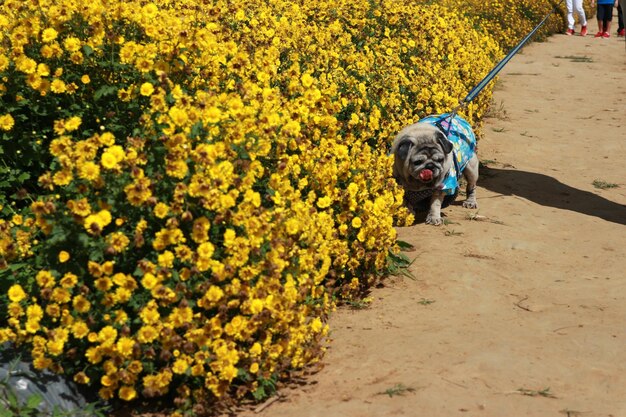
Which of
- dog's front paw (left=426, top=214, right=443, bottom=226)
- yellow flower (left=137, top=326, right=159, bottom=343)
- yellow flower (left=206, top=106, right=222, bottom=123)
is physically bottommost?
dog's front paw (left=426, top=214, right=443, bottom=226)

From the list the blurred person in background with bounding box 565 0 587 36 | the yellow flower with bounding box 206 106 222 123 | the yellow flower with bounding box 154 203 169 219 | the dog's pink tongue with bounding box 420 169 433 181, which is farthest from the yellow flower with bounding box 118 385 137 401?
the blurred person in background with bounding box 565 0 587 36

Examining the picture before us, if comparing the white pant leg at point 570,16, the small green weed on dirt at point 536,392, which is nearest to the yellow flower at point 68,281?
the small green weed on dirt at point 536,392

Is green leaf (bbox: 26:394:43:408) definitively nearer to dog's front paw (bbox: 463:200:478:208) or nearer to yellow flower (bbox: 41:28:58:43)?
yellow flower (bbox: 41:28:58:43)

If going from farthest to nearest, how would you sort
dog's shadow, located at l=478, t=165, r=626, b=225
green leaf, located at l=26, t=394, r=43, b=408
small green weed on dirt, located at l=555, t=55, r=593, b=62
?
small green weed on dirt, located at l=555, t=55, r=593, b=62 < dog's shadow, located at l=478, t=165, r=626, b=225 < green leaf, located at l=26, t=394, r=43, b=408

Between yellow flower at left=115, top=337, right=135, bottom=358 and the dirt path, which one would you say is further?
the dirt path

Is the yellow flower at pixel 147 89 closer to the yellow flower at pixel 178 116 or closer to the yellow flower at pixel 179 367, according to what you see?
the yellow flower at pixel 178 116

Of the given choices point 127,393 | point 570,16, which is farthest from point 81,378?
point 570,16

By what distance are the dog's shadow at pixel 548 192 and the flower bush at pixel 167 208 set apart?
2.39m

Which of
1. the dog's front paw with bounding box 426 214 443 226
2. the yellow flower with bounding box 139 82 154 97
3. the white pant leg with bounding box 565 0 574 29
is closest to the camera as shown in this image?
the yellow flower with bounding box 139 82 154 97

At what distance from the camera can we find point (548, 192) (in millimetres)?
8367

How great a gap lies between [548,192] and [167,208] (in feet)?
17.5

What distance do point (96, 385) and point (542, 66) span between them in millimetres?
12908

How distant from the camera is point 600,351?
4719mm

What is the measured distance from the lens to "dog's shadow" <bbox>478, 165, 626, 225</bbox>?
7.86 metres
